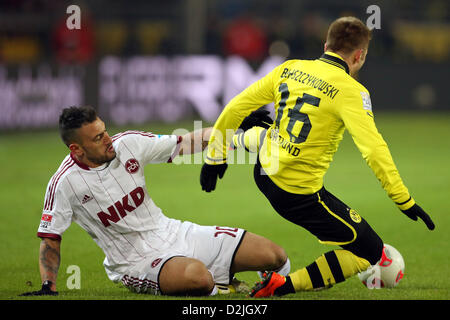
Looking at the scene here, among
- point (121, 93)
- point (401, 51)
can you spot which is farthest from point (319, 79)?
point (401, 51)

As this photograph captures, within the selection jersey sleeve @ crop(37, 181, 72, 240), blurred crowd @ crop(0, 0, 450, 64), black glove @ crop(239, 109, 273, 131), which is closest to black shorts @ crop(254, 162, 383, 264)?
black glove @ crop(239, 109, 273, 131)

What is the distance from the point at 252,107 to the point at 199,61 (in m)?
13.8

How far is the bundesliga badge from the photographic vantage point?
5.41m

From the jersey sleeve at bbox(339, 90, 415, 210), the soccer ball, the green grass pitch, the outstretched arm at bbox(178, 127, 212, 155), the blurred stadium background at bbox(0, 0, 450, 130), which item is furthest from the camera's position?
the blurred stadium background at bbox(0, 0, 450, 130)

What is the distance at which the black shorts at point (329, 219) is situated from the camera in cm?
511

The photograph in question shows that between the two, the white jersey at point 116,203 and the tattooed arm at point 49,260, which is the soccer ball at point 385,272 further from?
the tattooed arm at point 49,260

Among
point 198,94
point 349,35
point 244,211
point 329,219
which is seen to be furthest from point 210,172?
point 198,94

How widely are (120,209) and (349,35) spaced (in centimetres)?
191

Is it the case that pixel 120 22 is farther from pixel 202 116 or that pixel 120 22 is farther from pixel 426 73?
pixel 426 73

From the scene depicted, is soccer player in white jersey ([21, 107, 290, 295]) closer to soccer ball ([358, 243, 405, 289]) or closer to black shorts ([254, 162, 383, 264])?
black shorts ([254, 162, 383, 264])

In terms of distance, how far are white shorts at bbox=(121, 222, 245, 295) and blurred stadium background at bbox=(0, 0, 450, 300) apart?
0.35m

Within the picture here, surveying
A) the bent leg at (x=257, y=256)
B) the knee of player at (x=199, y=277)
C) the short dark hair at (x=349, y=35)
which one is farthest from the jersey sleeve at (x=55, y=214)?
the short dark hair at (x=349, y=35)

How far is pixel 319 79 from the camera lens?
5.03 meters

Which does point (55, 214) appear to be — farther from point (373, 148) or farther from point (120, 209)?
point (373, 148)
